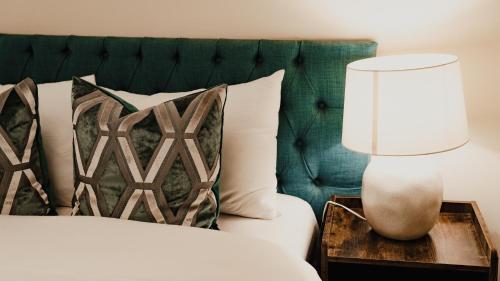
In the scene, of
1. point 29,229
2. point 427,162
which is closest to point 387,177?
point 427,162

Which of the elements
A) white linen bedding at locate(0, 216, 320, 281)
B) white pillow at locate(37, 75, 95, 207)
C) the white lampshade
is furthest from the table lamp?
white pillow at locate(37, 75, 95, 207)

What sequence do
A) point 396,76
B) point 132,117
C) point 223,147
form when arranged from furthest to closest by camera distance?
1. point 223,147
2. point 132,117
3. point 396,76

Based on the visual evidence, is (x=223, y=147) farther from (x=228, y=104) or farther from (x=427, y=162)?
(x=427, y=162)

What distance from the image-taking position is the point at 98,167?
1.50 m

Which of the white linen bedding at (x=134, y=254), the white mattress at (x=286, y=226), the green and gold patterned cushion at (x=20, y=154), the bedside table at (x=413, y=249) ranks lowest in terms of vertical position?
the bedside table at (x=413, y=249)

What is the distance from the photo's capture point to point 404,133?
1.39m

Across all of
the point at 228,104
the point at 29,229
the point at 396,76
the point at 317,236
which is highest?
the point at 396,76

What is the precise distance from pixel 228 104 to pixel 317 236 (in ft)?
1.51

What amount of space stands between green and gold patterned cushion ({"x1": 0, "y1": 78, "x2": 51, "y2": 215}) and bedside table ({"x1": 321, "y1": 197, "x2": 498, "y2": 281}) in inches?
30.3

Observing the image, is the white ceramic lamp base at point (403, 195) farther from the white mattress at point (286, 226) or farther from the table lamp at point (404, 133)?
the white mattress at point (286, 226)

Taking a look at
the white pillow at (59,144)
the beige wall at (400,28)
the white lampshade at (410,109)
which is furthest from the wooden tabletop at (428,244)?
the white pillow at (59,144)

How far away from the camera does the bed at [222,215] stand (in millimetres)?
1239

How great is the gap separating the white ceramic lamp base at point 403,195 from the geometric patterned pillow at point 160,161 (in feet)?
1.30

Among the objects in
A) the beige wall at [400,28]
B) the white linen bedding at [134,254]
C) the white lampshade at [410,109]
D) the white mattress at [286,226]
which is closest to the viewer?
the white linen bedding at [134,254]
